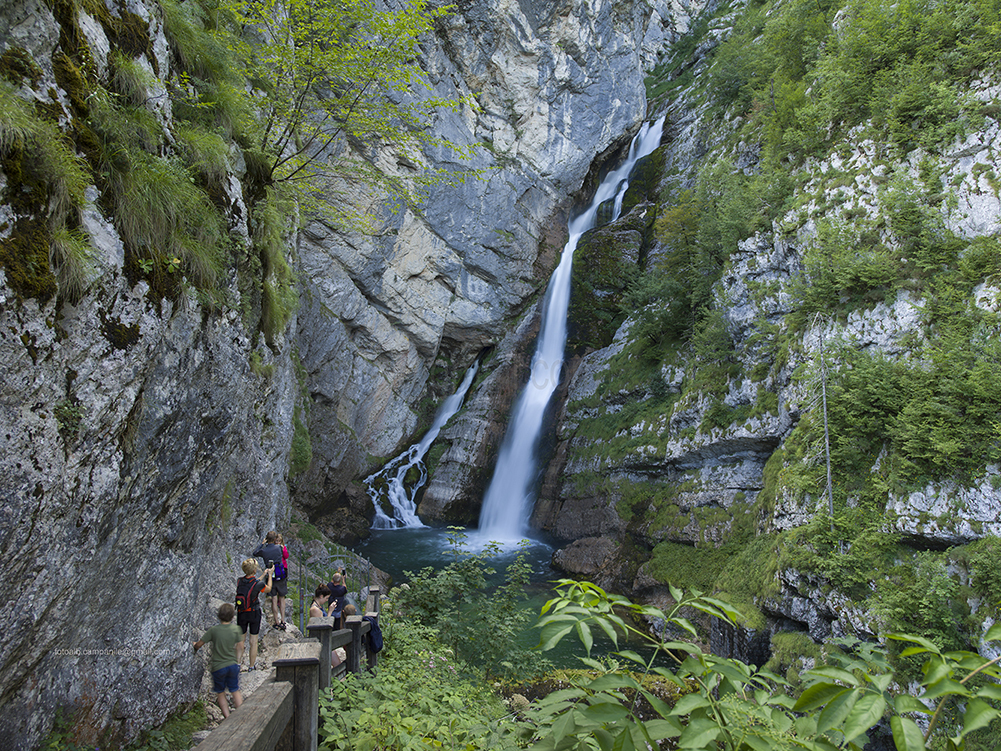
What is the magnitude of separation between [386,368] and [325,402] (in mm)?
3493

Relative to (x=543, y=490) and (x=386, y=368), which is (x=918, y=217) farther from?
(x=386, y=368)

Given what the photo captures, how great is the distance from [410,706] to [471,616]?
367 centimetres

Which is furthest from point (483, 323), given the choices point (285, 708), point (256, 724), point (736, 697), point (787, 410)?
point (736, 697)

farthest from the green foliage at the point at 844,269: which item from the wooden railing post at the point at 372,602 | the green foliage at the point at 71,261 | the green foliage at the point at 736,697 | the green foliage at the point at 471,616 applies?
the green foliage at the point at 71,261

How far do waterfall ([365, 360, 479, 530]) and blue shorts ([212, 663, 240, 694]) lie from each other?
52.6 ft

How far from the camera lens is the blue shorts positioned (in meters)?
5.23

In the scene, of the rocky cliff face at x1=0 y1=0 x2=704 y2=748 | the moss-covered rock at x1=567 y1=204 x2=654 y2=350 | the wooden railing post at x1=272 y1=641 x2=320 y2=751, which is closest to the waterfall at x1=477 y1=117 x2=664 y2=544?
the moss-covered rock at x1=567 y1=204 x2=654 y2=350

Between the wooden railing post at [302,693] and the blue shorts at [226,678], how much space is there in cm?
301

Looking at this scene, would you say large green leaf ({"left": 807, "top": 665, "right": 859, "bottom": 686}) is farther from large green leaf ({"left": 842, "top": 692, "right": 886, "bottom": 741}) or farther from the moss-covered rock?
the moss-covered rock

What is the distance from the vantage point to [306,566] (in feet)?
39.2

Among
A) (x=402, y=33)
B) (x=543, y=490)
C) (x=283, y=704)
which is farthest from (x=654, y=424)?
(x=283, y=704)

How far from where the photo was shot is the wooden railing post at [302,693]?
2854mm

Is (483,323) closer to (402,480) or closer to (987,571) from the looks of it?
(402,480)

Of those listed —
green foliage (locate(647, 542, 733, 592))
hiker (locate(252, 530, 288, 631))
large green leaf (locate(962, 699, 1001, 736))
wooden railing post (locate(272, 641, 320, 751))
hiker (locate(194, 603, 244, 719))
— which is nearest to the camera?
large green leaf (locate(962, 699, 1001, 736))
